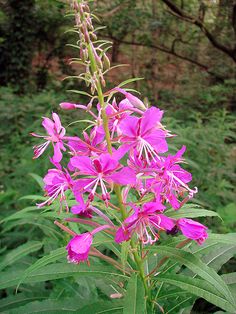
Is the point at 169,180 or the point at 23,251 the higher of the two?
the point at 169,180

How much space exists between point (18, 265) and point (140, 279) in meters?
1.45

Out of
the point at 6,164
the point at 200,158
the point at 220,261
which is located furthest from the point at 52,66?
the point at 220,261

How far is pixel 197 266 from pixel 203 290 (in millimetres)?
92

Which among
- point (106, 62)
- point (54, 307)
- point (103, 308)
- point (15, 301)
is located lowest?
point (15, 301)

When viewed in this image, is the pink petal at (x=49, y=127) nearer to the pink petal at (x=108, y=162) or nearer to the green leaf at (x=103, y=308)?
the pink petal at (x=108, y=162)

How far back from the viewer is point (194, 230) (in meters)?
1.49

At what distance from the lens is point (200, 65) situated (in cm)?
1001

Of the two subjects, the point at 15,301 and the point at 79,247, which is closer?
the point at 79,247

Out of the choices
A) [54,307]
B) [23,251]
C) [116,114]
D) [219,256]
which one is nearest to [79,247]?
[116,114]

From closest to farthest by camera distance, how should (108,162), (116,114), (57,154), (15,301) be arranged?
(108,162), (116,114), (57,154), (15,301)

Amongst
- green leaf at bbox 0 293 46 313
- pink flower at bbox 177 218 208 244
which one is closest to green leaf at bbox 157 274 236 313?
pink flower at bbox 177 218 208 244

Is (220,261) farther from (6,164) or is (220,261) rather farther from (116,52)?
(116,52)

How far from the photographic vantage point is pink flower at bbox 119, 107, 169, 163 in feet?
4.61

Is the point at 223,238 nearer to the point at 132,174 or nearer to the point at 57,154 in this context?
the point at 132,174
